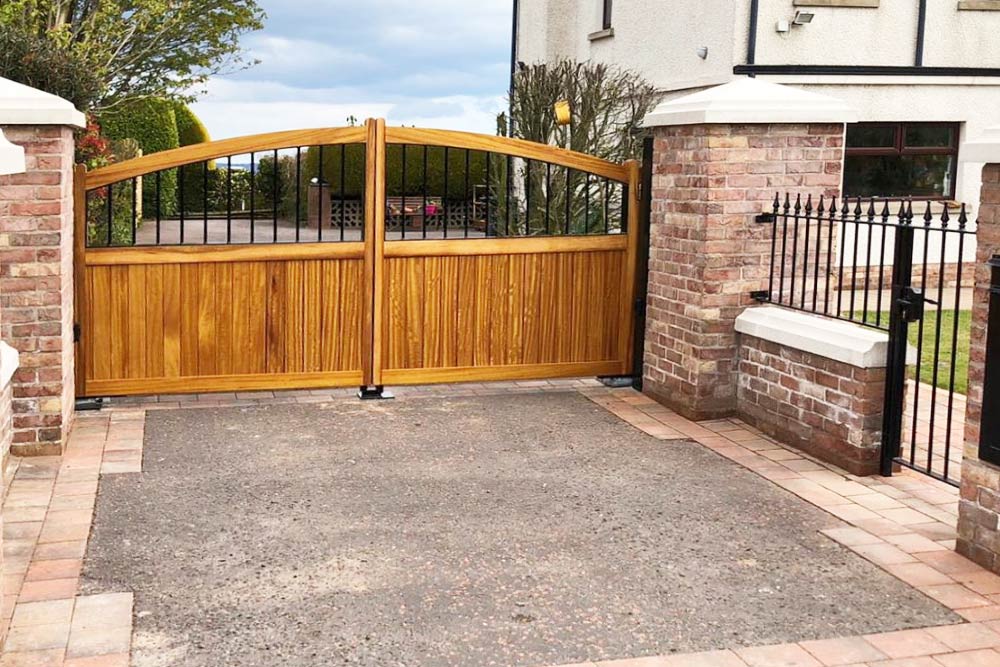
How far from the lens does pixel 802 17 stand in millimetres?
14820

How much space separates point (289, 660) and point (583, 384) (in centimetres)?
514

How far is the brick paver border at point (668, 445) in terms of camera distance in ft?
13.8

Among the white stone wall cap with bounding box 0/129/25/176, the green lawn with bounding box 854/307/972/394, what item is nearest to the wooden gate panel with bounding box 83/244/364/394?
the green lawn with bounding box 854/307/972/394

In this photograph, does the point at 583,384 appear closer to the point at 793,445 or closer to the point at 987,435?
the point at 793,445

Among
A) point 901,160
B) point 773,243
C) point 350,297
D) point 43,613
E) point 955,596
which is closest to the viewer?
point 43,613

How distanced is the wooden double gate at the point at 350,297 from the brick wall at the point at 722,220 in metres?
0.87

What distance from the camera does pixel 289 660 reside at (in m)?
4.11

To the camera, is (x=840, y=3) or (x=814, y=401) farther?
(x=840, y=3)

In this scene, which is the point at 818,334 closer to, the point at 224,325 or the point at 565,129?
the point at 224,325

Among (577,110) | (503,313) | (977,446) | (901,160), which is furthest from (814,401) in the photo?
(901,160)

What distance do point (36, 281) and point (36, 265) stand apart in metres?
0.09

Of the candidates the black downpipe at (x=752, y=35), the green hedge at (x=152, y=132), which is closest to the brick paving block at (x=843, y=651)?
the black downpipe at (x=752, y=35)

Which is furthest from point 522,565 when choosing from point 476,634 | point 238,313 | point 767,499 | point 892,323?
point 238,313

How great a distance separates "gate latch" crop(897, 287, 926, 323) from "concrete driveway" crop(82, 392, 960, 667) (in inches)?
42.3
